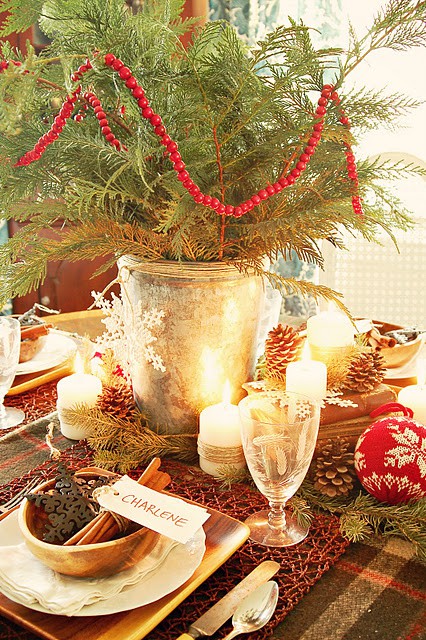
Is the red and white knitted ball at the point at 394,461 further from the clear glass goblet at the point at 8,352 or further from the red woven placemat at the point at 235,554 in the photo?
the clear glass goblet at the point at 8,352

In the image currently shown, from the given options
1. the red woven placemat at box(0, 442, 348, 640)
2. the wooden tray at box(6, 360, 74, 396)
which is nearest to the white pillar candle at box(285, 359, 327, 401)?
the red woven placemat at box(0, 442, 348, 640)

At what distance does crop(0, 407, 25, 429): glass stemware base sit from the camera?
1.08 meters

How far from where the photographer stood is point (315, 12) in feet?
9.29

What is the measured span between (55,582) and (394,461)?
1.37 feet

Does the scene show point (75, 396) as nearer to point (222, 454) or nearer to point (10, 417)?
point (10, 417)

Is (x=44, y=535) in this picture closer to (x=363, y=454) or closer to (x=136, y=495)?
(x=136, y=495)

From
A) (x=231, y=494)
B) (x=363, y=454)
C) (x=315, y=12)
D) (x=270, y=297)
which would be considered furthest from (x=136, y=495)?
(x=315, y=12)

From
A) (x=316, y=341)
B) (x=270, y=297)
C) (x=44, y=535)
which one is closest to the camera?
(x=44, y=535)

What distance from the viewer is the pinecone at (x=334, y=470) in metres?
0.87

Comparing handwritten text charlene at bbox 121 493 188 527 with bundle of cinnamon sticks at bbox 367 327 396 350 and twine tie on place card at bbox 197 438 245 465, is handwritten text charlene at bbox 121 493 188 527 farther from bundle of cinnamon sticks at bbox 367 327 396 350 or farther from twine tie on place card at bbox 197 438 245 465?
bundle of cinnamon sticks at bbox 367 327 396 350

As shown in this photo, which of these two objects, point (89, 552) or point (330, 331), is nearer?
point (89, 552)

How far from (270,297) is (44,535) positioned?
69 centimetres

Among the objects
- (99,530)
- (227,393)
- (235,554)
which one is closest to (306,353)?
(227,393)

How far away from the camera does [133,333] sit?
3.19ft
